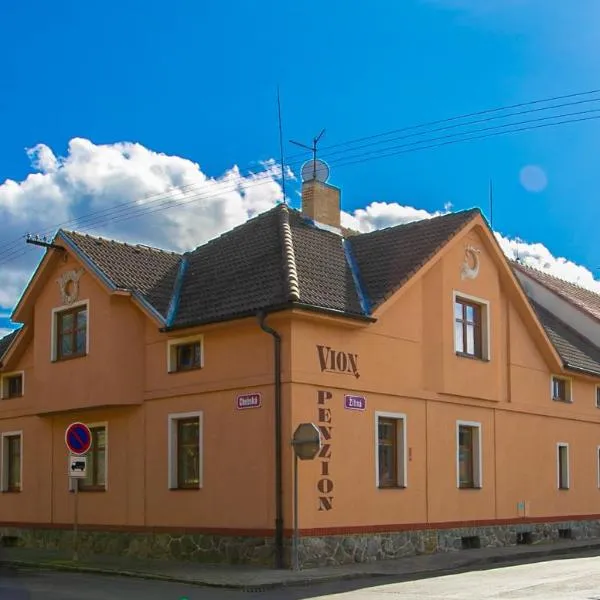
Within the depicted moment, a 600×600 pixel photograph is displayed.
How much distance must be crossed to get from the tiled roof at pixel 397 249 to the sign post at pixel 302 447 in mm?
4092

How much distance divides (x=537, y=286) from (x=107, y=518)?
18.5 m

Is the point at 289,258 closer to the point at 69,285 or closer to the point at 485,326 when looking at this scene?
the point at 69,285

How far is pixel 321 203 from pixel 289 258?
504 cm

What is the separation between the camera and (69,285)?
2417 centimetres

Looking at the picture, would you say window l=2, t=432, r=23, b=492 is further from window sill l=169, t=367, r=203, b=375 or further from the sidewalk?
window sill l=169, t=367, r=203, b=375

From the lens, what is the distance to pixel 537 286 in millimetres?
35406

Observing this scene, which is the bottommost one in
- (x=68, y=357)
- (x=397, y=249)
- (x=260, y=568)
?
(x=260, y=568)

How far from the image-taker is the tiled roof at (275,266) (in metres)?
20.6

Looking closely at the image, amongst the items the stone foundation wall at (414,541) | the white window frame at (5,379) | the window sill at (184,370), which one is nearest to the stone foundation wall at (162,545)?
the stone foundation wall at (414,541)

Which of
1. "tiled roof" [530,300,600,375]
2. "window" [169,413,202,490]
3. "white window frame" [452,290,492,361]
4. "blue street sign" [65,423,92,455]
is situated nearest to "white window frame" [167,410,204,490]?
"window" [169,413,202,490]

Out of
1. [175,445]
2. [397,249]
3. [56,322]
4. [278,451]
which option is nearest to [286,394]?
[278,451]

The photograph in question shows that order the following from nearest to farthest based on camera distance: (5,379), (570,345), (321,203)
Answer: (321,203)
(5,379)
(570,345)

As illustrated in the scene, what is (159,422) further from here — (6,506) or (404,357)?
(6,506)

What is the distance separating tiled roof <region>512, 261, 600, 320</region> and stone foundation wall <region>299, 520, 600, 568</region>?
29.2 ft
